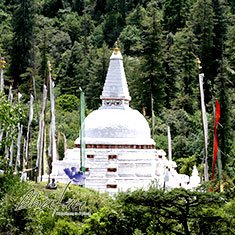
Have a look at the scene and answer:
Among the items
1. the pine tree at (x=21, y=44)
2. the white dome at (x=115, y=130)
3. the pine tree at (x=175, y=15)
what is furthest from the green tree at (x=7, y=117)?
the pine tree at (x=175, y=15)

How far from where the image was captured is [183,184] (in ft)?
114

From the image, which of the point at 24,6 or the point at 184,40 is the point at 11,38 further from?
the point at 184,40

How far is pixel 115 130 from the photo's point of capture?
36.4 metres

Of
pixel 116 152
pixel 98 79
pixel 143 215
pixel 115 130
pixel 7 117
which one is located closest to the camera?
pixel 143 215

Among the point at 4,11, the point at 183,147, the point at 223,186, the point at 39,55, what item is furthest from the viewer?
the point at 4,11

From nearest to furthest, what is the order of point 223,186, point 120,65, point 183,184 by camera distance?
1. point 223,186
2. point 183,184
3. point 120,65

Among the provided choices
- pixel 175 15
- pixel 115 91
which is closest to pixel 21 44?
pixel 175 15

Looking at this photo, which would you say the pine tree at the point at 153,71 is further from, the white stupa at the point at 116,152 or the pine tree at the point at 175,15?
the pine tree at the point at 175,15

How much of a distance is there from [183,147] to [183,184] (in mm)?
15209

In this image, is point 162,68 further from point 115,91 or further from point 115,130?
point 115,130

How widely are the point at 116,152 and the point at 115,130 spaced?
5.09 ft

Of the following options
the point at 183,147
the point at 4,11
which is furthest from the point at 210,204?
the point at 4,11

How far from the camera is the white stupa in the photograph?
34375 millimetres

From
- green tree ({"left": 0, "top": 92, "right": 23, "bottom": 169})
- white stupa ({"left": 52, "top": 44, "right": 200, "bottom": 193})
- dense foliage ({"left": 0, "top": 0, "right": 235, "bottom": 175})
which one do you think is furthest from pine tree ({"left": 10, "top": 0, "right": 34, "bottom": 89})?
green tree ({"left": 0, "top": 92, "right": 23, "bottom": 169})
